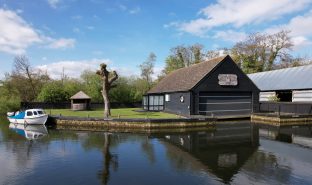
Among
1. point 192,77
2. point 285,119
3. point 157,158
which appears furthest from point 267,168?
point 192,77

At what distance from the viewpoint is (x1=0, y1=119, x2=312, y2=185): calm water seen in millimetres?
12547

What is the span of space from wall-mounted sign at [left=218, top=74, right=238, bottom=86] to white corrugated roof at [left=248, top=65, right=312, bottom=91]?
8.88m

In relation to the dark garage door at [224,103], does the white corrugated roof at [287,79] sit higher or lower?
higher

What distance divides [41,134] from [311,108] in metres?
29.0

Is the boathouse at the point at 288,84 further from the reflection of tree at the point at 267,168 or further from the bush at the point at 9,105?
the bush at the point at 9,105

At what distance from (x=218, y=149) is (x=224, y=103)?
17786mm

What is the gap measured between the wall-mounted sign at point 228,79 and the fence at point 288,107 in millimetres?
5936

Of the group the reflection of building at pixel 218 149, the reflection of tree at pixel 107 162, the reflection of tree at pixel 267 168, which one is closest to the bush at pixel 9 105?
the reflection of tree at pixel 107 162

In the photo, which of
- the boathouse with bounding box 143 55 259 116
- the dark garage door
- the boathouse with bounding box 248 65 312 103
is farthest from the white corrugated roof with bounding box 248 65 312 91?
the dark garage door

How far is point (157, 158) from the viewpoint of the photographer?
640 inches

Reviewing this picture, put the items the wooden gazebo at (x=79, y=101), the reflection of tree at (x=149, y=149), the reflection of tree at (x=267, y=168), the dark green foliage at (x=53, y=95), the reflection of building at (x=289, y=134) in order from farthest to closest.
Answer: the dark green foliage at (x=53, y=95) < the wooden gazebo at (x=79, y=101) < the reflection of building at (x=289, y=134) < the reflection of tree at (x=149, y=149) < the reflection of tree at (x=267, y=168)

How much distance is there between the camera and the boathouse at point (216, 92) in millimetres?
34188

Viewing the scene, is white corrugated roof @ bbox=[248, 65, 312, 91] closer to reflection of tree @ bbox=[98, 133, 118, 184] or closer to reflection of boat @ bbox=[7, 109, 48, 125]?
reflection of tree @ bbox=[98, 133, 118, 184]

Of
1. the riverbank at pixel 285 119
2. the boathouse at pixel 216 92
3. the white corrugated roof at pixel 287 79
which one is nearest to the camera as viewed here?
the riverbank at pixel 285 119
